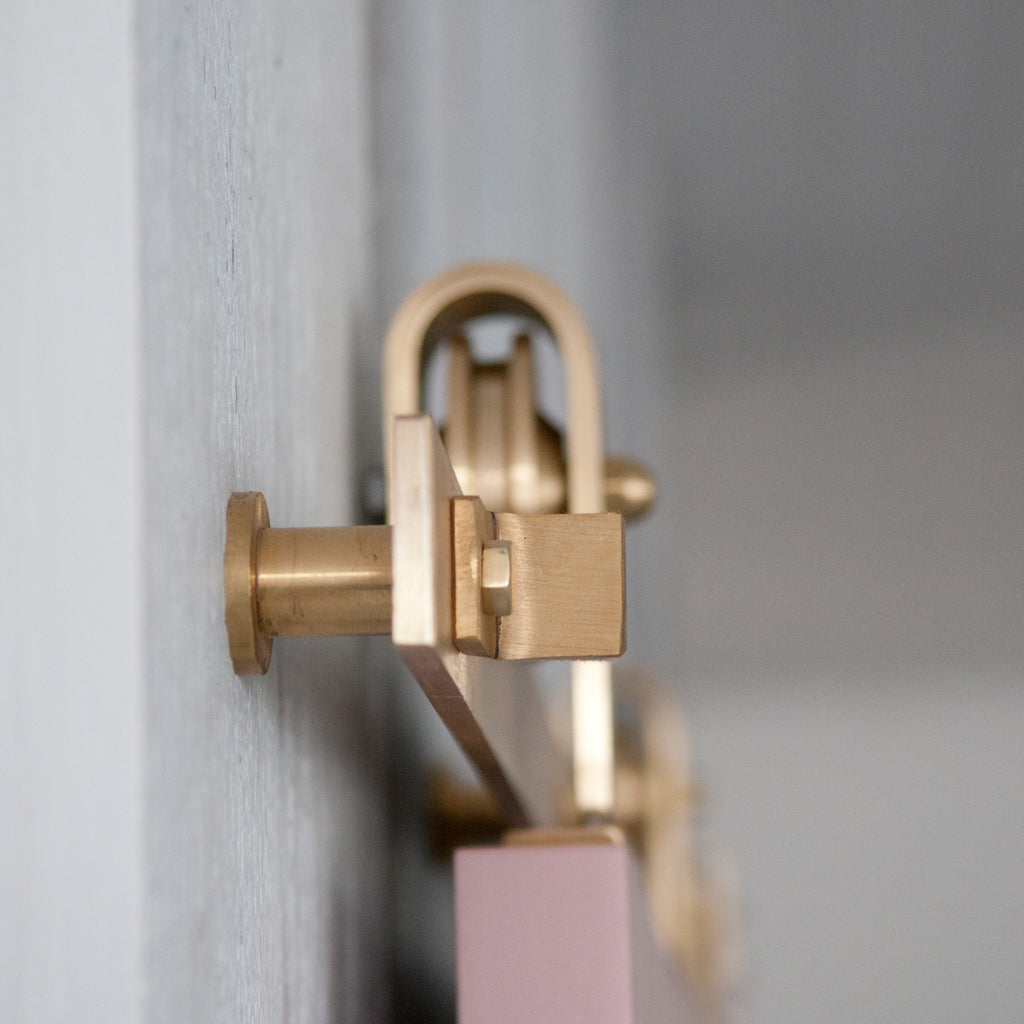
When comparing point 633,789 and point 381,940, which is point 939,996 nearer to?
point 633,789

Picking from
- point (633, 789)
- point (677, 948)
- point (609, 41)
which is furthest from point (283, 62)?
point (609, 41)

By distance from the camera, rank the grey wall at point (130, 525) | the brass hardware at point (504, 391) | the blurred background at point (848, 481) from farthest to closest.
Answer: the blurred background at point (848, 481), the brass hardware at point (504, 391), the grey wall at point (130, 525)

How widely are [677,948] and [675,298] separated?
3.76 feet

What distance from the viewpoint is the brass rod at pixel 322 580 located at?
5.9 inches

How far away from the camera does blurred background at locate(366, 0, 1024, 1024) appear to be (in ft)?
3.76

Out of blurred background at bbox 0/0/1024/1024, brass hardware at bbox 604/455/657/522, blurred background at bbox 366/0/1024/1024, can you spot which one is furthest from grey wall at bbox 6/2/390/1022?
blurred background at bbox 366/0/1024/1024

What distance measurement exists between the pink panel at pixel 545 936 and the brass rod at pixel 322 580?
0.06 meters

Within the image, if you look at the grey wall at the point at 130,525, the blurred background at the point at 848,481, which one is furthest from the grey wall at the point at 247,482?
the blurred background at the point at 848,481

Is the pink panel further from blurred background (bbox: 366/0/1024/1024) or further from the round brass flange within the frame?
blurred background (bbox: 366/0/1024/1024)

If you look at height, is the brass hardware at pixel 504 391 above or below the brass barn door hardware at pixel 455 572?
above

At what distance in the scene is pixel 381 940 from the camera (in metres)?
0.28

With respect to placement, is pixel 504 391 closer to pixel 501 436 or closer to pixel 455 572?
pixel 501 436

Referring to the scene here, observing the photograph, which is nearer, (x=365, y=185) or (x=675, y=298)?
(x=365, y=185)

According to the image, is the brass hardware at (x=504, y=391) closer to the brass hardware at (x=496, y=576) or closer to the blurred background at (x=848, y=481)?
the brass hardware at (x=496, y=576)
